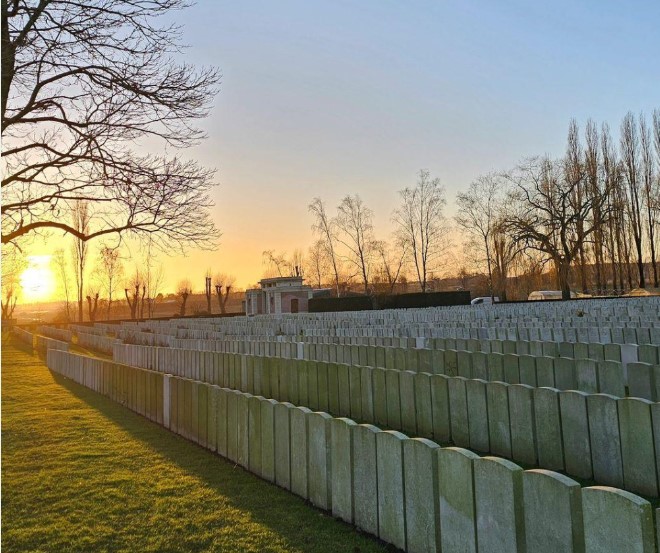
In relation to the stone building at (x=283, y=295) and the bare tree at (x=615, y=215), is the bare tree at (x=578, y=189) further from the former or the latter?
the stone building at (x=283, y=295)

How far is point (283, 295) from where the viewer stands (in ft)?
142

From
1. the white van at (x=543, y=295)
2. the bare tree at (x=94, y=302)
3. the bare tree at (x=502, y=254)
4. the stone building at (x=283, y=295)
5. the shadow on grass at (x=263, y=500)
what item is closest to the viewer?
the shadow on grass at (x=263, y=500)

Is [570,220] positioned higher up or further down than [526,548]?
higher up

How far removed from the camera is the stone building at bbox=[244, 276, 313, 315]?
42969 millimetres

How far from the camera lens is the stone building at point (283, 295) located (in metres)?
43.0

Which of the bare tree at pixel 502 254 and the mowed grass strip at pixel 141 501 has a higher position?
the bare tree at pixel 502 254

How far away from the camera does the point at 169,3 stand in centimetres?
666

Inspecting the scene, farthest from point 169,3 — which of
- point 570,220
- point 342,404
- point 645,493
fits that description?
point 570,220

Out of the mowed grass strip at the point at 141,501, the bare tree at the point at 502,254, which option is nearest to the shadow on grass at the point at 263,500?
the mowed grass strip at the point at 141,501

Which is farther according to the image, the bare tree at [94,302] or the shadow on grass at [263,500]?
the bare tree at [94,302]

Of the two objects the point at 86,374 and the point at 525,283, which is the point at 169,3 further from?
the point at 525,283

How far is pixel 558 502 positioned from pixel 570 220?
121ft

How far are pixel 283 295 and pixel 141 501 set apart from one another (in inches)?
1556

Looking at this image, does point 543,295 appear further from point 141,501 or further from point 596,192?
point 141,501
